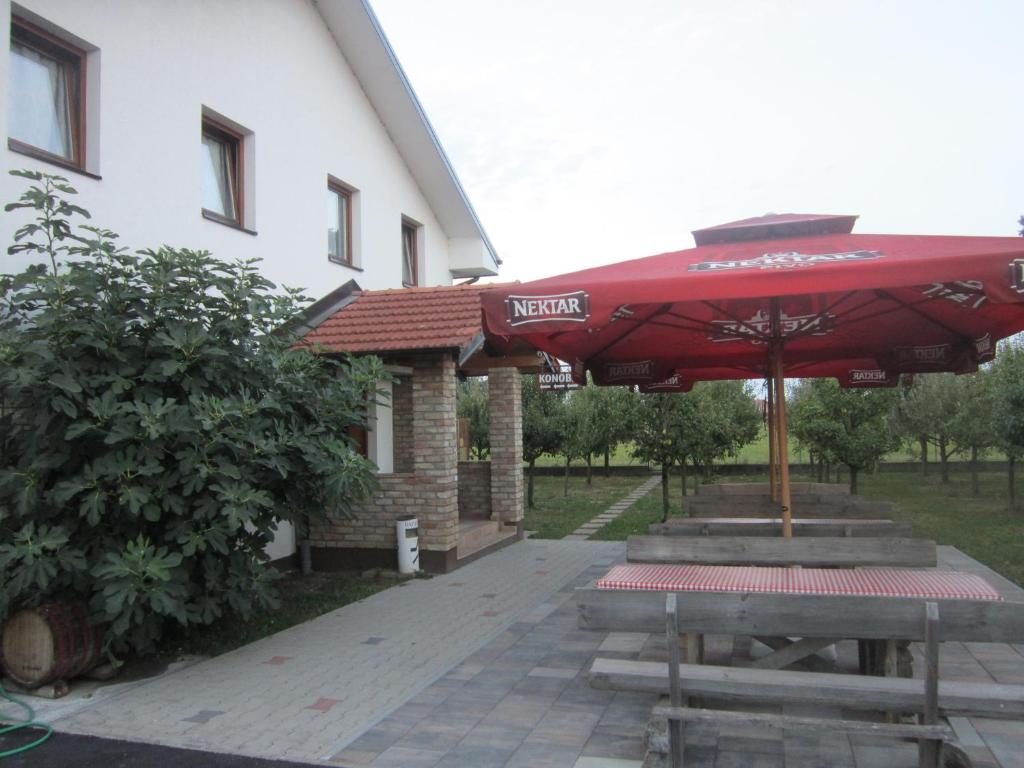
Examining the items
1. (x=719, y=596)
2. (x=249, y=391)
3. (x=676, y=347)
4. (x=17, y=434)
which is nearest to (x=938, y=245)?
(x=719, y=596)

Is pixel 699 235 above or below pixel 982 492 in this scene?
above

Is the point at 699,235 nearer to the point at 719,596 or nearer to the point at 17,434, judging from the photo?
the point at 719,596

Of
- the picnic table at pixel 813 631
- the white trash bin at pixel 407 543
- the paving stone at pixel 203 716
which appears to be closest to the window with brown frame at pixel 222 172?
the white trash bin at pixel 407 543

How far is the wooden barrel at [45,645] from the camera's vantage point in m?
5.68

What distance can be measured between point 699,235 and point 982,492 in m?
19.2

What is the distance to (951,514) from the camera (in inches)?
663

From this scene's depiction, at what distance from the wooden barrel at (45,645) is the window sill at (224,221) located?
4796 mm

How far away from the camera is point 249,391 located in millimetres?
6680

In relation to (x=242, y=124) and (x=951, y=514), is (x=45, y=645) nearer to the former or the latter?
(x=242, y=124)

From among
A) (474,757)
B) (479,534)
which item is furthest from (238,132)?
(474,757)

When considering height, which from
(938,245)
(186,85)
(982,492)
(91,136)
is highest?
(186,85)

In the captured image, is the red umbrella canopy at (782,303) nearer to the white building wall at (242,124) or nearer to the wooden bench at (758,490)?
the wooden bench at (758,490)

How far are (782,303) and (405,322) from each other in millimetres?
4993

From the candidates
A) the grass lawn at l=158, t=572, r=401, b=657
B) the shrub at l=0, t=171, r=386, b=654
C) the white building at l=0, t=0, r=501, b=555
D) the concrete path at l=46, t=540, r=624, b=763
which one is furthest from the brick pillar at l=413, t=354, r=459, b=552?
the shrub at l=0, t=171, r=386, b=654
